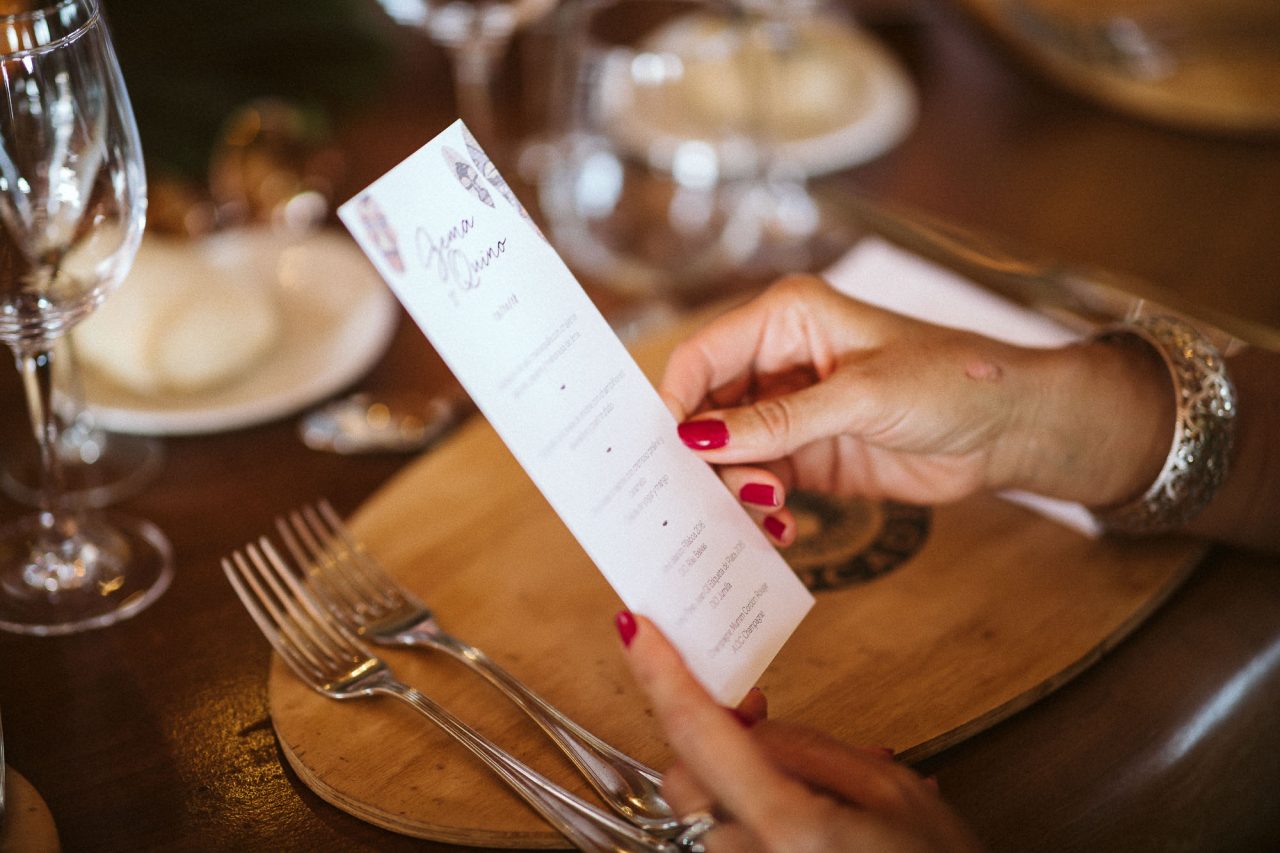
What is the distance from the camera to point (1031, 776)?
55cm

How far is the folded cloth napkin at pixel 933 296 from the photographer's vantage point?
2.70 ft

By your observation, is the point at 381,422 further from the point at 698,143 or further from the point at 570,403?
the point at 698,143

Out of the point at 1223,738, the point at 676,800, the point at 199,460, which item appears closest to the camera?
the point at 676,800

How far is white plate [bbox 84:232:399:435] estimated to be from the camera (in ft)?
2.50

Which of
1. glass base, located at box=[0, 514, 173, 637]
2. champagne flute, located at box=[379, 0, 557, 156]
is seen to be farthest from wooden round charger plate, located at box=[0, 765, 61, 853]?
champagne flute, located at box=[379, 0, 557, 156]

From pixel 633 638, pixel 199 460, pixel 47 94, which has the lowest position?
pixel 199 460

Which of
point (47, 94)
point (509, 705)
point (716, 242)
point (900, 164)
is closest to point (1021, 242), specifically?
point (900, 164)

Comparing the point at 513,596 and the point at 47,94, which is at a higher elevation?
the point at 47,94

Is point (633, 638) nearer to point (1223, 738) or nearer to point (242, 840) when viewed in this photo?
point (242, 840)

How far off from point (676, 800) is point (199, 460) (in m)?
0.43

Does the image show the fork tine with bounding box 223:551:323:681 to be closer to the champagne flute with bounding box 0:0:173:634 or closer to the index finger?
the champagne flute with bounding box 0:0:173:634

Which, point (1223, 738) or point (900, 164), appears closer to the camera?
point (1223, 738)

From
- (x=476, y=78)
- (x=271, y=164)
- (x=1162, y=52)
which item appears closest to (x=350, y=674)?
(x=476, y=78)

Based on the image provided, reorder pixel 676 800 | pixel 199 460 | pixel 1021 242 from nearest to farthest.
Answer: pixel 676 800
pixel 199 460
pixel 1021 242
